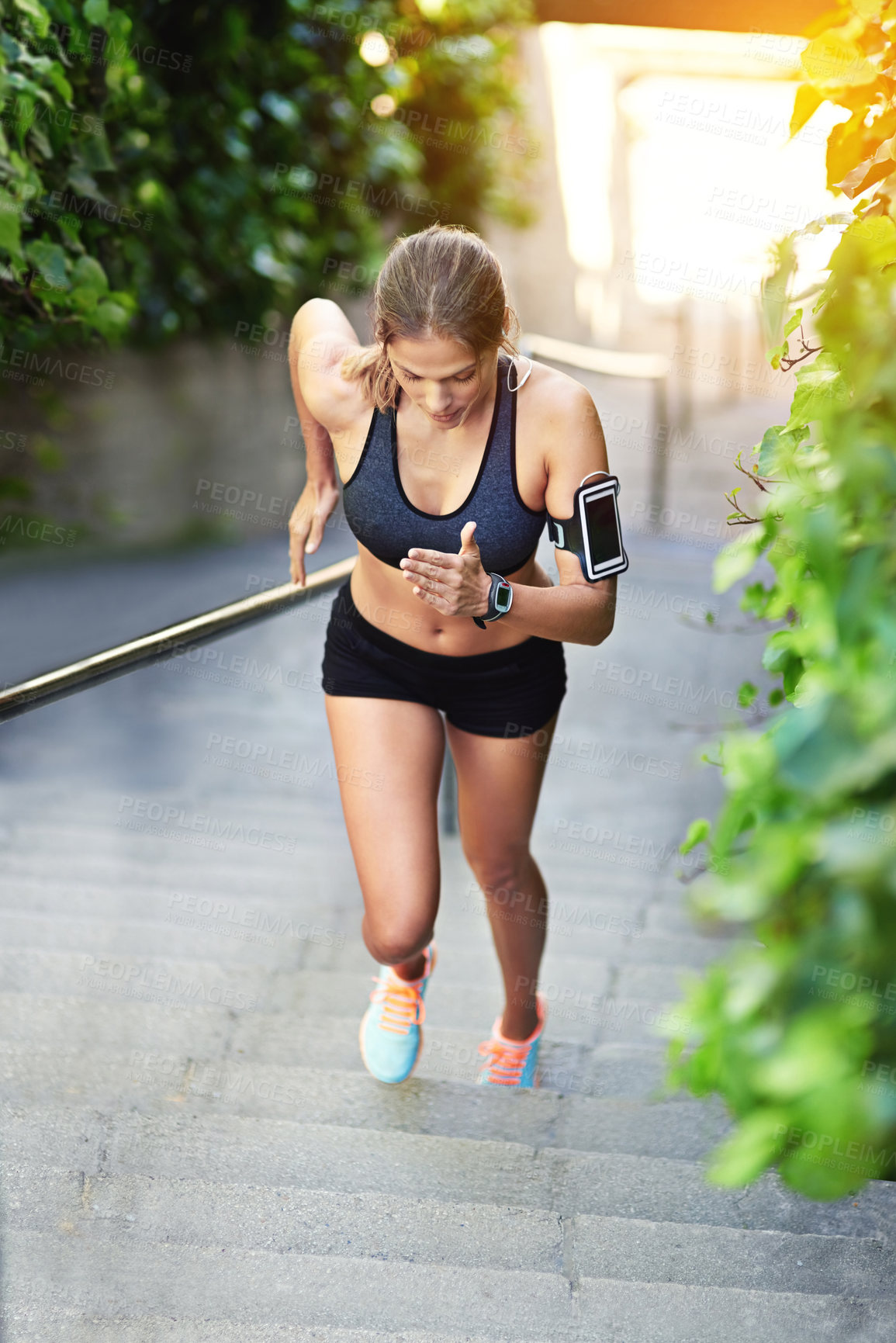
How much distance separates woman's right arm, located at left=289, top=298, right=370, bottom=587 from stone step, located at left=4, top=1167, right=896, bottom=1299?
1.13 metres

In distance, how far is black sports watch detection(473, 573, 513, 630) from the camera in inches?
73.1

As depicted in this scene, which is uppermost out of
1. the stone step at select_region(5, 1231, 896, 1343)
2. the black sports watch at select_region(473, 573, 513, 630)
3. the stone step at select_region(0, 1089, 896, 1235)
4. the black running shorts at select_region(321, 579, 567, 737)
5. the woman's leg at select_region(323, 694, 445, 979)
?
the black sports watch at select_region(473, 573, 513, 630)

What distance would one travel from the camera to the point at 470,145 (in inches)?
314

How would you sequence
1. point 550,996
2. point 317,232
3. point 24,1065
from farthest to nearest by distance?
1. point 317,232
2. point 550,996
3. point 24,1065

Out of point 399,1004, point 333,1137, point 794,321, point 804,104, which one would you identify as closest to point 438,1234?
point 333,1137

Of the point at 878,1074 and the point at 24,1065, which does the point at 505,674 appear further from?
the point at 878,1074

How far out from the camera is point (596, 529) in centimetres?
193

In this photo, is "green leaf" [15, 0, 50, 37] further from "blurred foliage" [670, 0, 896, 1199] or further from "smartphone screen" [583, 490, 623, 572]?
"blurred foliage" [670, 0, 896, 1199]

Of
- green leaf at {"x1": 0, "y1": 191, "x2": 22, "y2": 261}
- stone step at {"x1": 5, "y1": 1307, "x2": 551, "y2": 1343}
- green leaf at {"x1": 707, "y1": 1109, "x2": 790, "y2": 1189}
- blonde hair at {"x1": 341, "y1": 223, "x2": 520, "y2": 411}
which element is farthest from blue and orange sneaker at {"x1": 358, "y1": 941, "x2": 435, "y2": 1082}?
green leaf at {"x1": 0, "y1": 191, "x2": 22, "y2": 261}

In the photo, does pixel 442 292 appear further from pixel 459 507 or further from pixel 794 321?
pixel 794 321

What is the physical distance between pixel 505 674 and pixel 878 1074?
140 centimetres

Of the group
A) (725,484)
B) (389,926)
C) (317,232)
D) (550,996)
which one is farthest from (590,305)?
(389,926)

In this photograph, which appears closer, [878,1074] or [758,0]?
[878,1074]

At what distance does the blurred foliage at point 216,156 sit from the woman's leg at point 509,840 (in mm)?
1496
